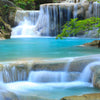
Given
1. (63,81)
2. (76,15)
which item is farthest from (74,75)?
(76,15)

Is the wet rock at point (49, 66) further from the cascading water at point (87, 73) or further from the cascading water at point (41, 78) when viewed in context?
the cascading water at point (87, 73)

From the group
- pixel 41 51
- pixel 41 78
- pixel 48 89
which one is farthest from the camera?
pixel 41 51

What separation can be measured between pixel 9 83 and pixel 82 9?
17.6 m

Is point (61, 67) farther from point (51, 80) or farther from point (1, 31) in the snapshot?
point (1, 31)

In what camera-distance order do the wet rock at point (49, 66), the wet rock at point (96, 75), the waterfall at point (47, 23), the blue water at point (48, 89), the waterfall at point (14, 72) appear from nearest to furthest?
the blue water at point (48, 89) < the wet rock at point (96, 75) < the waterfall at point (14, 72) < the wet rock at point (49, 66) < the waterfall at point (47, 23)

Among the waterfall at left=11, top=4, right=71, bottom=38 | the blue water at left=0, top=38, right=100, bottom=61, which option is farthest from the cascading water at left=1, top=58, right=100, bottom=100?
the waterfall at left=11, top=4, right=71, bottom=38

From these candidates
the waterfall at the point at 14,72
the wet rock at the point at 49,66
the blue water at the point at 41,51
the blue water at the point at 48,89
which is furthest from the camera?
the blue water at the point at 41,51

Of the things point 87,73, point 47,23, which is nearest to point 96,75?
point 87,73

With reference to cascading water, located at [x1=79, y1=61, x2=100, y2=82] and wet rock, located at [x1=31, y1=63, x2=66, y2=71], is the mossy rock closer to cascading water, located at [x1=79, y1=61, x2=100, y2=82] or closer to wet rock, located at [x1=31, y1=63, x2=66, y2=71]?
wet rock, located at [x1=31, y1=63, x2=66, y2=71]

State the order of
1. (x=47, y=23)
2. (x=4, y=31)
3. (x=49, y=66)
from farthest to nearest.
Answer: (x=47, y=23)
(x=4, y=31)
(x=49, y=66)

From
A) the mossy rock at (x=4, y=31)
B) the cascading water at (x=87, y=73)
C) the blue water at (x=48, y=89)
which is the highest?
the cascading water at (x=87, y=73)

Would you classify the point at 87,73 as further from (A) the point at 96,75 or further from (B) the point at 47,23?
(B) the point at 47,23

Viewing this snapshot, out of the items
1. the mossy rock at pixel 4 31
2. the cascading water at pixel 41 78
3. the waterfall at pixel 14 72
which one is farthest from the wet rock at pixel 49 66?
the mossy rock at pixel 4 31

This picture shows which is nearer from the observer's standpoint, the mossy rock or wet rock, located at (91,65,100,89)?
wet rock, located at (91,65,100,89)
